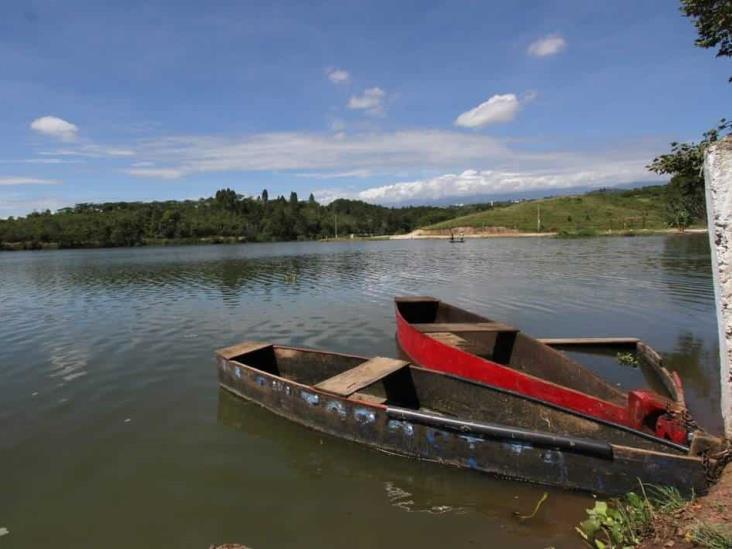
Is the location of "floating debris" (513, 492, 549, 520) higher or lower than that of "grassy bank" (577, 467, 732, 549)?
lower

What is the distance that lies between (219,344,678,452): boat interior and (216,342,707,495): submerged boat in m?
0.02

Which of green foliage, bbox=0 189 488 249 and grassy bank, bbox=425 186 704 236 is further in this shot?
green foliage, bbox=0 189 488 249

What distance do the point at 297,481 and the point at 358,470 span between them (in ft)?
3.10

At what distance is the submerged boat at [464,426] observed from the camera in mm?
6141

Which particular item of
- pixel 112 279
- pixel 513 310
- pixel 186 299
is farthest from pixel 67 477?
pixel 112 279

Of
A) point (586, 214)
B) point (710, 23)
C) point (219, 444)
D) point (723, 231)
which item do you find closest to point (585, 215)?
point (586, 214)

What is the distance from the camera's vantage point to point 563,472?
6.43 meters

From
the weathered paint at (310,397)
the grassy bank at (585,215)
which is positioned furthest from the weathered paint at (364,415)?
the grassy bank at (585,215)

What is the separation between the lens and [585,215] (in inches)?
5448

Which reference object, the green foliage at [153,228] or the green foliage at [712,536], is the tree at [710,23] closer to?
the green foliage at [712,536]

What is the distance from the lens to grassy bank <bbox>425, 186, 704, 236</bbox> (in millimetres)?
124688

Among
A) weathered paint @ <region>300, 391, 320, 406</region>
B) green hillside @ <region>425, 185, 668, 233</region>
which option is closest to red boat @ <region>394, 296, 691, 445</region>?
weathered paint @ <region>300, 391, 320, 406</region>

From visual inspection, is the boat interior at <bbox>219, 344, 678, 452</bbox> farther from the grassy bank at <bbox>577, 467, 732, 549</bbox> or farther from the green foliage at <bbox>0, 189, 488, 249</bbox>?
the green foliage at <bbox>0, 189, 488, 249</bbox>

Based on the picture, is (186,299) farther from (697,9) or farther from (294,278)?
(697,9)
